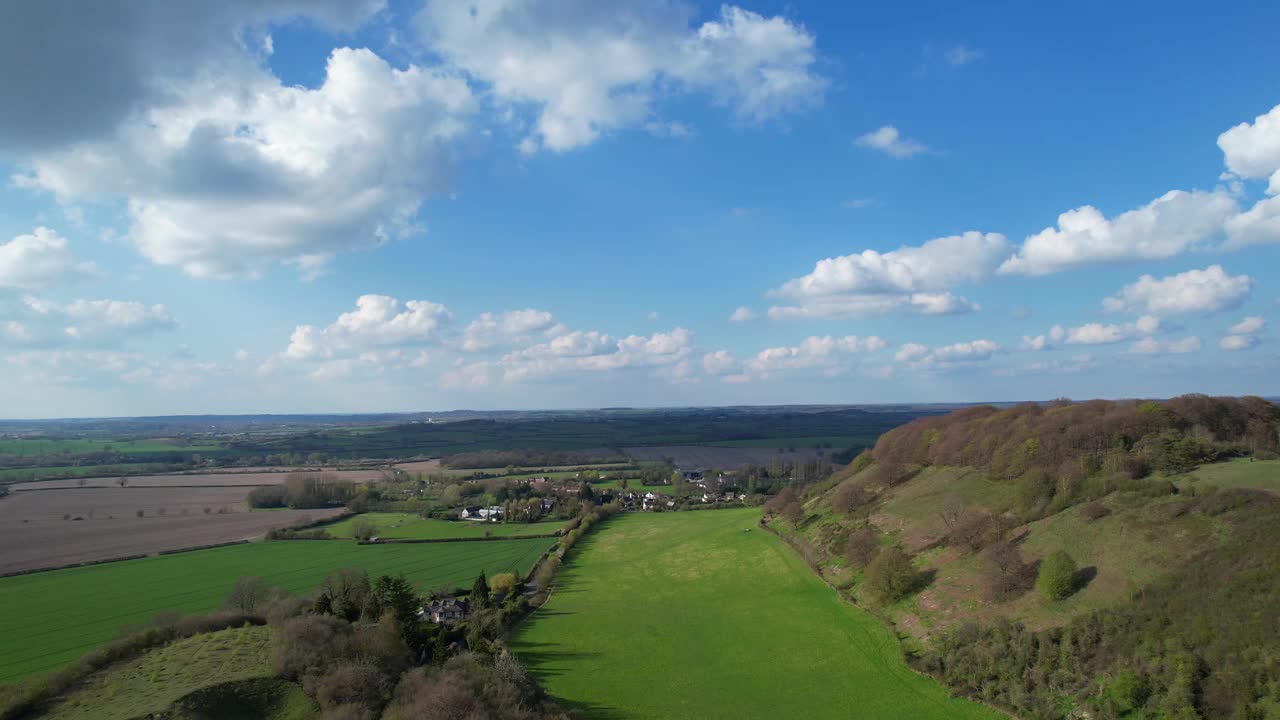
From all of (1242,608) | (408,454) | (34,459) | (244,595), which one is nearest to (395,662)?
(244,595)

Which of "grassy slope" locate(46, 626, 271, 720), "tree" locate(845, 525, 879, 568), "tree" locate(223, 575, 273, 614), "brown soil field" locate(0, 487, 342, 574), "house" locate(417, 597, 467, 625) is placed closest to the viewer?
"grassy slope" locate(46, 626, 271, 720)

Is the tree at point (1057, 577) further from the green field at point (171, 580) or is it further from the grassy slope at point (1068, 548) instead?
the green field at point (171, 580)

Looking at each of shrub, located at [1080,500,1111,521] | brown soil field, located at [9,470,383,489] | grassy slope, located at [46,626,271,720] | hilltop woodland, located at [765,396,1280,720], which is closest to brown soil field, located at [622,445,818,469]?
brown soil field, located at [9,470,383,489]

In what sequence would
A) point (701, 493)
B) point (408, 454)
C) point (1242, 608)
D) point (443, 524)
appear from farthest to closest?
point (408, 454) < point (701, 493) < point (443, 524) < point (1242, 608)

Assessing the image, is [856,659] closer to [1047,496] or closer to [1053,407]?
[1047,496]

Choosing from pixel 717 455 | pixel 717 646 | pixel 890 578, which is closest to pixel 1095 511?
pixel 890 578

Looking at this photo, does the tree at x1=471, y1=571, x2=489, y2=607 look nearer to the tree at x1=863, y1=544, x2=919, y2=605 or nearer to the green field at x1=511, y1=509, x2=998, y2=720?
the green field at x1=511, y1=509, x2=998, y2=720

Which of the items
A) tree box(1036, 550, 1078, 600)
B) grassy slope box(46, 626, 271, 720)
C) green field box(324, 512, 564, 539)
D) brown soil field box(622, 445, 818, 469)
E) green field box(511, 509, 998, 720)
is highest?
tree box(1036, 550, 1078, 600)
